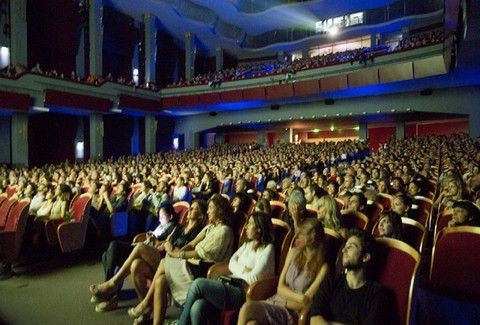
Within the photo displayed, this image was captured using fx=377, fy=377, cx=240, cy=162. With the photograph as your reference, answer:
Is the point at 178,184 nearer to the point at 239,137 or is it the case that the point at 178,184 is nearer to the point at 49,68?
the point at 49,68

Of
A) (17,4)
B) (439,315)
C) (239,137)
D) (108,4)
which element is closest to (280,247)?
(439,315)

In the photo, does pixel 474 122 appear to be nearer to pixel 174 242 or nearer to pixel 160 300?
pixel 174 242

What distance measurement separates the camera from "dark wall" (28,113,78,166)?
15703 mm

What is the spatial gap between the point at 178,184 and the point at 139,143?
15.3 meters

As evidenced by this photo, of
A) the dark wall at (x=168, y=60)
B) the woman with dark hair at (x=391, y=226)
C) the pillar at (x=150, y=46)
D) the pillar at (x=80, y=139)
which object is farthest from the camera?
the dark wall at (x=168, y=60)

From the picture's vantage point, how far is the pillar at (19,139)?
13.2m

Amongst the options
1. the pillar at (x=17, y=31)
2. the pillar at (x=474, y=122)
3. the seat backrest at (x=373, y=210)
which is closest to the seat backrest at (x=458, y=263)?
the seat backrest at (x=373, y=210)

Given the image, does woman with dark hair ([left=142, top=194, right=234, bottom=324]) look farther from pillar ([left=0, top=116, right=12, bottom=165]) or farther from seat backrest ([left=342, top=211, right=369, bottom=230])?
pillar ([left=0, top=116, right=12, bottom=165])

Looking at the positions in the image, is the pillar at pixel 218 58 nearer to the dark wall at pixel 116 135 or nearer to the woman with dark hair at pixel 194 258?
the dark wall at pixel 116 135

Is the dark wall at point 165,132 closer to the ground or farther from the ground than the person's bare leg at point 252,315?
farther from the ground

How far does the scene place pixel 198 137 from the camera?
22047mm

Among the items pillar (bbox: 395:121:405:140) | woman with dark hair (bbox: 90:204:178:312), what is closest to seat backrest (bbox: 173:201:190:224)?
woman with dark hair (bbox: 90:204:178:312)

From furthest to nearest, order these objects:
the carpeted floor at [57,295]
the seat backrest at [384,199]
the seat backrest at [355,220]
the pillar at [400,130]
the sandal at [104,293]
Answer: the pillar at [400,130]
the seat backrest at [384,199]
the seat backrest at [355,220]
the sandal at [104,293]
the carpeted floor at [57,295]

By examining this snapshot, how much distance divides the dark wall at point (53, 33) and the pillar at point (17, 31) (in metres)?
1.06
